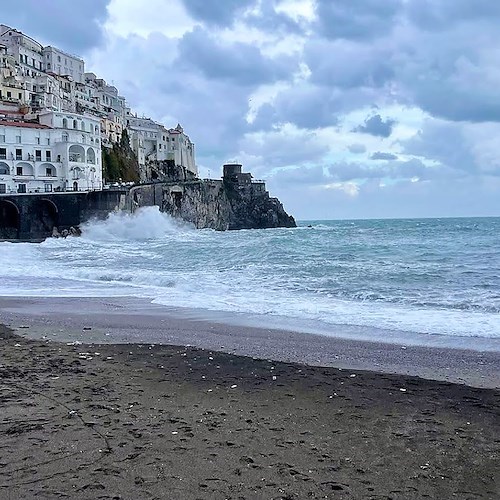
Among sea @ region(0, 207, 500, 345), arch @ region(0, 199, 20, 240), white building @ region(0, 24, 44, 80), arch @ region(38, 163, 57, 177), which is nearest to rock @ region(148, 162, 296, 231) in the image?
arch @ region(38, 163, 57, 177)

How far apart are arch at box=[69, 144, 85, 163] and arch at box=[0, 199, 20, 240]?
1470 centimetres

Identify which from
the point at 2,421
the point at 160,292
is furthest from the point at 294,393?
the point at 160,292

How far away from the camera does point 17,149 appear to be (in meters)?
66.1

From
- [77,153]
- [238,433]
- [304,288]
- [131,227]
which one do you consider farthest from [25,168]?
[238,433]

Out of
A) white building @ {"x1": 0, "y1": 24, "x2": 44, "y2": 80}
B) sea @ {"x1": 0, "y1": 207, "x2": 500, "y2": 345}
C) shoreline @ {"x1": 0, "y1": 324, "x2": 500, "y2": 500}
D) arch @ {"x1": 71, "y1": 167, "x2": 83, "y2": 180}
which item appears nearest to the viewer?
shoreline @ {"x1": 0, "y1": 324, "x2": 500, "y2": 500}

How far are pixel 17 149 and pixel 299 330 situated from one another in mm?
63965

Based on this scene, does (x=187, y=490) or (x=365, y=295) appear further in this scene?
(x=365, y=295)

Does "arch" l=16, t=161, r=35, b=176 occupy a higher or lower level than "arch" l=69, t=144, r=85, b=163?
lower

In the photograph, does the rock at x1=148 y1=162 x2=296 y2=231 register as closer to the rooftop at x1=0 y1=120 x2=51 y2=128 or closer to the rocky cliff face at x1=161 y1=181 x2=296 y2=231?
the rocky cliff face at x1=161 y1=181 x2=296 y2=231

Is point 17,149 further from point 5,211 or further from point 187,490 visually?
point 187,490

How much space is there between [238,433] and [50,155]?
230ft

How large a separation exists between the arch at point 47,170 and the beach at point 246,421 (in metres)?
63.6

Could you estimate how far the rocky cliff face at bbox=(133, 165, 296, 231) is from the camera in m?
76.2

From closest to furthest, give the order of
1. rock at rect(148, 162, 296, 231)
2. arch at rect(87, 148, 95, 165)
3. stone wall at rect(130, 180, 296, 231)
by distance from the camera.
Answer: arch at rect(87, 148, 95, 165) → stone wall at rect(130, 180, 296, 231) → rock at rect(148, 162, 296, 231)
